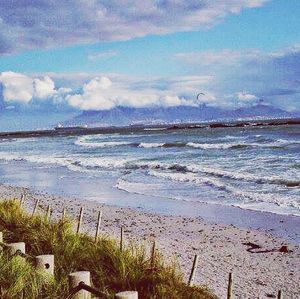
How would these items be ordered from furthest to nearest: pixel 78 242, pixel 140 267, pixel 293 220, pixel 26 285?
pixel 293 220 → pixel 78 242 → pixel 140 267 → pixel 26 285

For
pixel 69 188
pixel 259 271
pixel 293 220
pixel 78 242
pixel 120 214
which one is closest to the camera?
pixel 78 242

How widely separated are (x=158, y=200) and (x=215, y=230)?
529 cm

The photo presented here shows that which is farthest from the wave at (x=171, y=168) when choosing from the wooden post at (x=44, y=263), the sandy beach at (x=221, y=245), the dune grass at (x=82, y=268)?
the wooden post at (x=44, y=263)

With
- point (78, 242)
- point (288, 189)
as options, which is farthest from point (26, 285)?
point (288, 189)

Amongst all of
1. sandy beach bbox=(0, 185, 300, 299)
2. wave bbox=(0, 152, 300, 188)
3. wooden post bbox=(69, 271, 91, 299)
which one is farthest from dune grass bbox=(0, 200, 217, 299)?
wave bbox=(0, 152, 300, 188)

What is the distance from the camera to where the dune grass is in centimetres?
574

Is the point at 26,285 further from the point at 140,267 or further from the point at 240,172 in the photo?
the point at 240,172

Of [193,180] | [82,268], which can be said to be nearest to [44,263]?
[82,268]

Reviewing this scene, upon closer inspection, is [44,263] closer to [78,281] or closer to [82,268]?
[78,281]

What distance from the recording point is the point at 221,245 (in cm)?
1153

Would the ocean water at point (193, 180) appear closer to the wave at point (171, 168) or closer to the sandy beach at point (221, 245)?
the wave at point (171, 168)

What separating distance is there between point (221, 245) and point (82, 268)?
4952mm

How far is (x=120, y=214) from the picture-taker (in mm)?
15328

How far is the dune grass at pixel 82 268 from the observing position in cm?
574
